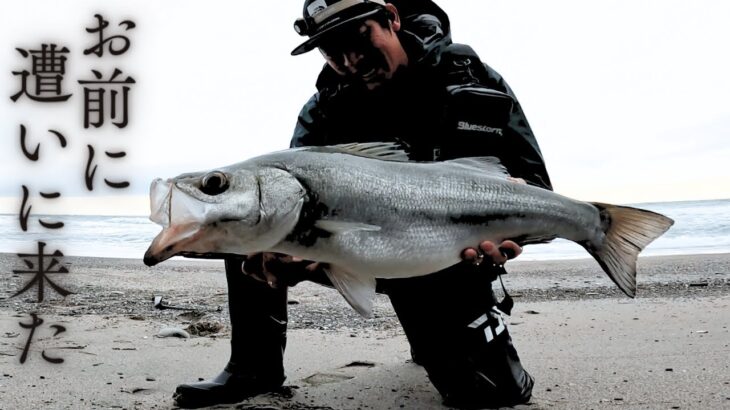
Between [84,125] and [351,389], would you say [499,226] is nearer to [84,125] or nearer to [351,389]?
[351,389]

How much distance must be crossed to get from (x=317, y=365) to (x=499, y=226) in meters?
1.75

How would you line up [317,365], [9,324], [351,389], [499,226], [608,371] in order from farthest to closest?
[9,324]
[317,365]
[608,371]
[351,389]
[499,226]

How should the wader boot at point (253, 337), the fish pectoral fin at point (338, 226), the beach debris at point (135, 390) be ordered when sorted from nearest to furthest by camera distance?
the fish pectoral fin at point (338, 226) < the wader boot at point (253, 337) < the beach debris at point (135, 390)

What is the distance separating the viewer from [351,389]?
12.3 feet

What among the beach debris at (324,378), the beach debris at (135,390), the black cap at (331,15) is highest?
the black cap at (331,15)

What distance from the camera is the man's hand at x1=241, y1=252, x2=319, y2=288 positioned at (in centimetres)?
295

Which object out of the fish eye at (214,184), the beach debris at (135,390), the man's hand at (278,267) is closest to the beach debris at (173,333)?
the beach debris at (135,390)

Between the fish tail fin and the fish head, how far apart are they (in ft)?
4.88

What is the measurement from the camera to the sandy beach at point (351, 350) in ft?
11.7

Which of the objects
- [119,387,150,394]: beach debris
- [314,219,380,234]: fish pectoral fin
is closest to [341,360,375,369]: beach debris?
[119,387,150,394]: beach debris

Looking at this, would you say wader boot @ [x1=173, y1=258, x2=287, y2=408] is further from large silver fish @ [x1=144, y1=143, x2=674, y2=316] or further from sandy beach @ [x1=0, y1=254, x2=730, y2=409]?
large silver fish @ [x1=144, y1=143, x2=674, y2=316]

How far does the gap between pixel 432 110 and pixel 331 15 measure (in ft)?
2.47

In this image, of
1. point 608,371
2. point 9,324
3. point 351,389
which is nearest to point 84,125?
point 9,324

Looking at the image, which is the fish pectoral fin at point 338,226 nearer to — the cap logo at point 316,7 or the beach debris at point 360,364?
the cap logo at point 316,7
